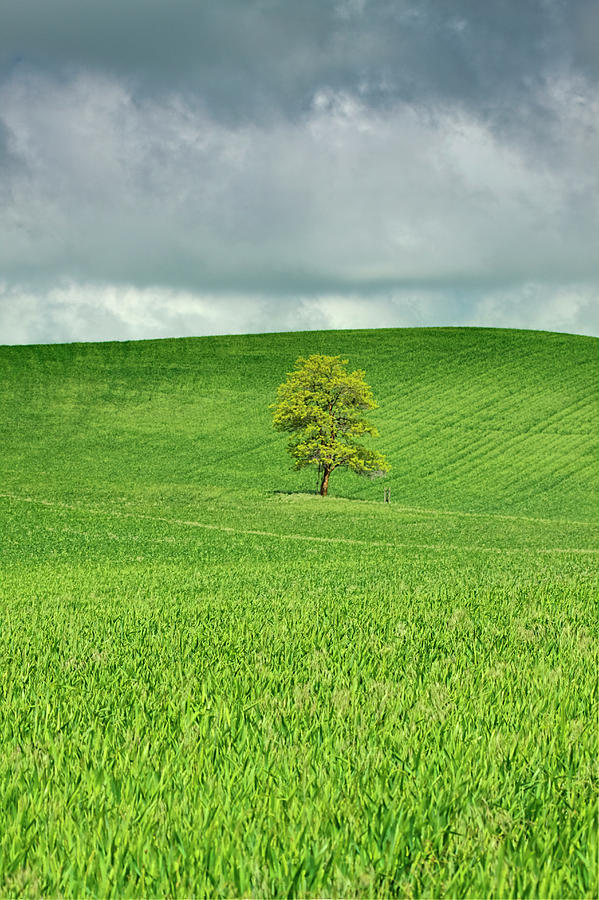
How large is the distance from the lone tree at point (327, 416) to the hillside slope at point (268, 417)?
14.4ft

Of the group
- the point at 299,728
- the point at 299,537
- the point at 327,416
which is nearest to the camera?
the point at 299,728

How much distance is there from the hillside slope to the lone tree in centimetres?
438

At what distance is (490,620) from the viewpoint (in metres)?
9.36

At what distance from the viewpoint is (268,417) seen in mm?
80375

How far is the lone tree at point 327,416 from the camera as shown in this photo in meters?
56.5

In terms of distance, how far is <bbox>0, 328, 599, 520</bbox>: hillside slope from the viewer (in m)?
59.6

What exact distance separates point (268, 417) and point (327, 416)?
79.0ft

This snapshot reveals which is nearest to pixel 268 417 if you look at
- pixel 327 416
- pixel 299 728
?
pixel 327 416

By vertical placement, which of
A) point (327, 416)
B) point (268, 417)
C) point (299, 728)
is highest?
point (268, 417)

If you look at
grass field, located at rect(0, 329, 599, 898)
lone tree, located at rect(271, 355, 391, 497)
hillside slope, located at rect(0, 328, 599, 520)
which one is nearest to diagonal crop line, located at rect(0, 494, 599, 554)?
hillside slope, located at rect(0, 328, 599, 520)

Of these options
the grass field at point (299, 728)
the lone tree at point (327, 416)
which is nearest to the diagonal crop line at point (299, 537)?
the grass field at point (299, 728)

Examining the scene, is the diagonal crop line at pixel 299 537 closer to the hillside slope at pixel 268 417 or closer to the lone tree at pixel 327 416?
the hillside slope at pixel 268 417

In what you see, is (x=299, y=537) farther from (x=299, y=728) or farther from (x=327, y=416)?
(x=299, y=728)

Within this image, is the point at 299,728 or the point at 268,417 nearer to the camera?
the point at 299,728
